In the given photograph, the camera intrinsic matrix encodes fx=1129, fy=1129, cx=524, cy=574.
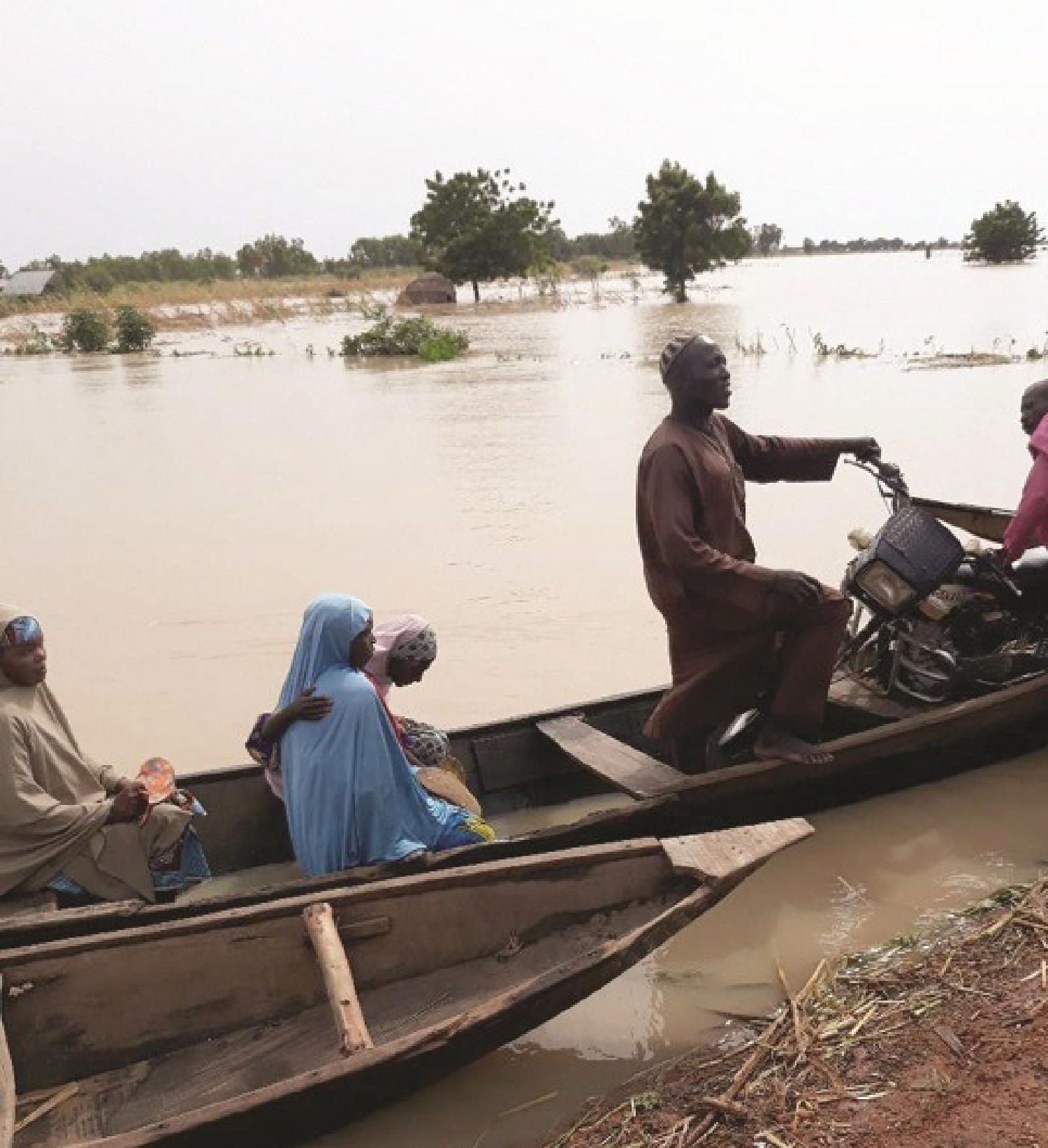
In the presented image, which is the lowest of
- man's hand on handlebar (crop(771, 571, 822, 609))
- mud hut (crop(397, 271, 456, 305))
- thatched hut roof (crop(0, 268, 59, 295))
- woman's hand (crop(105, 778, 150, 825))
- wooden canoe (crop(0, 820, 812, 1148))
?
wooden canoe (crop(0, 820, 812, 1148))

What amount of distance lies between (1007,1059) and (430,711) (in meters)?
3.36

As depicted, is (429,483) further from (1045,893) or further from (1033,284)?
(1033,284)

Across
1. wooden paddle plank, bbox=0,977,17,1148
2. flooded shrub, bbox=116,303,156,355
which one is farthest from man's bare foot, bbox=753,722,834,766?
flooded shrub, bbox=116,303,156,355

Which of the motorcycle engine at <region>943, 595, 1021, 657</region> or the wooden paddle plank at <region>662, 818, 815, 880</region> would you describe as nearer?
the wooden paddle plank at <region>662, 818, 815, 880</region>

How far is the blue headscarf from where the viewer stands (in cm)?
310

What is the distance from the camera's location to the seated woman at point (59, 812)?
305 cm

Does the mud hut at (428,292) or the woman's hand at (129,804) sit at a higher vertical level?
the mud hut at (428,292)

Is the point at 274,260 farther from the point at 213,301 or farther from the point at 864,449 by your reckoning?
the point at 864,449

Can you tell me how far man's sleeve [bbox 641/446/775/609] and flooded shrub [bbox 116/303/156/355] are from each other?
24.0 metres

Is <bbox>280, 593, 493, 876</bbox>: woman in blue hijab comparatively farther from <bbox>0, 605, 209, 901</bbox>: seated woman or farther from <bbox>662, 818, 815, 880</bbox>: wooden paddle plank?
<bbox>662, 818, 815, 880</bbox>: wooden paddle plank

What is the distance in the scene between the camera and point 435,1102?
9.76ft

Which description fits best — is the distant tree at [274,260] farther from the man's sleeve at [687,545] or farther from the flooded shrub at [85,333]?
the man's sleeve at [687,545]

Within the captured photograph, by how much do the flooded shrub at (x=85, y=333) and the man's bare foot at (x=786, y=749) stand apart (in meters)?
24.8

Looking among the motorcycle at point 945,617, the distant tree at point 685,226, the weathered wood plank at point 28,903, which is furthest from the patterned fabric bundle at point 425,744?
the distant tree at point 685,226
